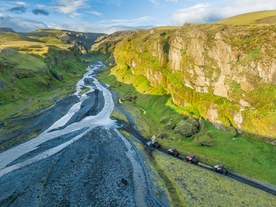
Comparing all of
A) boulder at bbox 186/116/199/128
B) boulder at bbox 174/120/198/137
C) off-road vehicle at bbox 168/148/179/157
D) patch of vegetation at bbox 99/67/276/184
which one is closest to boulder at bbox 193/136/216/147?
patch of vegetation at bbox 99/67/276/184

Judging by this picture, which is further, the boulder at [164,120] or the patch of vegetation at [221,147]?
the boulder at [164,120]

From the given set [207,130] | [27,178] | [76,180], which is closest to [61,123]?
[27,178]

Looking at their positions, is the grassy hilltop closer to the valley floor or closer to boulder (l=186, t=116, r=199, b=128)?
boulder (l=186, t=116, r=199, b=128)

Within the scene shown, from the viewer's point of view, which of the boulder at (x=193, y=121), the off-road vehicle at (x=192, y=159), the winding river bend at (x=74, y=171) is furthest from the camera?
the boulder at (x=193, y=121)

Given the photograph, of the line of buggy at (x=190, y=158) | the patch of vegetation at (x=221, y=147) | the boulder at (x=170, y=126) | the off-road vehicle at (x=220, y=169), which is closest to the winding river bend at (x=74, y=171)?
the line of buggy at (x=190, y=158)

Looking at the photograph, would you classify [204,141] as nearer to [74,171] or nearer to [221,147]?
[221,147]

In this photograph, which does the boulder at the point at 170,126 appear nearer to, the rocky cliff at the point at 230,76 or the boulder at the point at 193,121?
the boulder at the point at 193,121

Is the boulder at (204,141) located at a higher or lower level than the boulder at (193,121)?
lower
